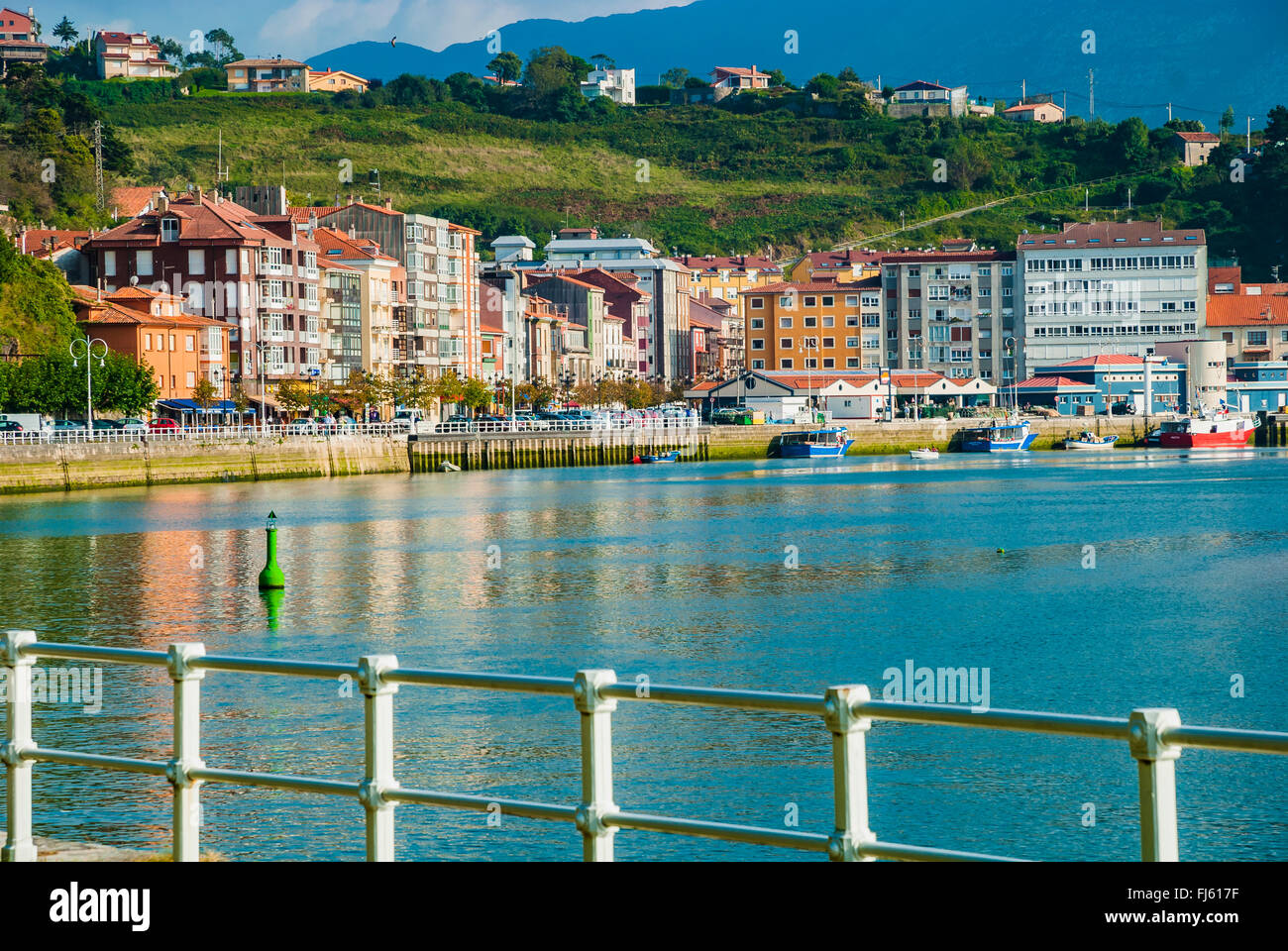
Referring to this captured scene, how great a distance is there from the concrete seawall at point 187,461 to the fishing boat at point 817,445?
3549cm

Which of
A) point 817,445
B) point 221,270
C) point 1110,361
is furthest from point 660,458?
point 1110,361

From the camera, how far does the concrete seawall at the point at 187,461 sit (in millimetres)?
82312

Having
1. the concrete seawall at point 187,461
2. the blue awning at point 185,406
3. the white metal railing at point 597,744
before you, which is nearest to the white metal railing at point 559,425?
the concrete seawall at point 187,461

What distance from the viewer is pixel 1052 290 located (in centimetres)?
16988

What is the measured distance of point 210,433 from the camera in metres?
95.4

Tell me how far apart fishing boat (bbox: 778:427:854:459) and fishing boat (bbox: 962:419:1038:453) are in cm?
1375

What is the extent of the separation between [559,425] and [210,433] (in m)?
36.3

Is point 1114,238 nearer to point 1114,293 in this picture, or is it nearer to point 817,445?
point 1114,293

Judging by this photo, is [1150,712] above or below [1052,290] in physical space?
below

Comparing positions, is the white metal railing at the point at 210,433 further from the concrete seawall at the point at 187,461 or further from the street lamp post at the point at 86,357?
the street lamp post at the point at 86,357
